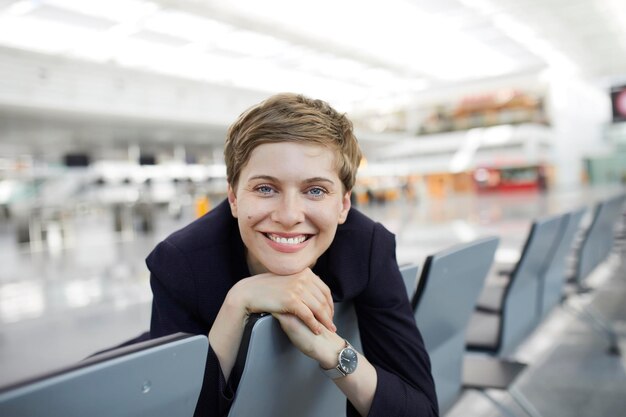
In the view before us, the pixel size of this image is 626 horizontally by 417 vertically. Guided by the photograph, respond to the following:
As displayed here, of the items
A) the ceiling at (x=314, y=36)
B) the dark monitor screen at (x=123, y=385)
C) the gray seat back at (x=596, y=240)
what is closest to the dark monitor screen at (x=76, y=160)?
the ceiling at (x=314, y=36)

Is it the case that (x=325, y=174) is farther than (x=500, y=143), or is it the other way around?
(x=500, y=143)

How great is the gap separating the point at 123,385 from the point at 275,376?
1.16ft

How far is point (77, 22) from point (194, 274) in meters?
13.8

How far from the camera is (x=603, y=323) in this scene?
3246 mm

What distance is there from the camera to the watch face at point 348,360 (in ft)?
3.28

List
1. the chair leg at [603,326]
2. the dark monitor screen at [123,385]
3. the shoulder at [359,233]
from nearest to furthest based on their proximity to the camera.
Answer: the dark monitor screen at [123,385] → the shoulder at [359,233] → the chair leg at [603,326]

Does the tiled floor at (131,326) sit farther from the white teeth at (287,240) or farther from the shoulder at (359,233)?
the shoulder at (359,233)

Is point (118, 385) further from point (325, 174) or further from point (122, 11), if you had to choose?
point (122, 11)

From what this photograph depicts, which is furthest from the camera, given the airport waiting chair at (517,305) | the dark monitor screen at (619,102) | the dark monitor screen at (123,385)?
the dark monitor screen at (619,102)

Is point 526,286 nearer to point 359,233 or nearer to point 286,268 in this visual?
point 359,233

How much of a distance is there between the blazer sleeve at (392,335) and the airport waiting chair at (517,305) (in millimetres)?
1222

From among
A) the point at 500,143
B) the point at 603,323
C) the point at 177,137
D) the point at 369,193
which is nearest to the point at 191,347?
the point at 603,323

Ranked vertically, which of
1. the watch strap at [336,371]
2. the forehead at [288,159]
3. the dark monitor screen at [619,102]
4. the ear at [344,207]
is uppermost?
the dark monitor screen at [619,102]

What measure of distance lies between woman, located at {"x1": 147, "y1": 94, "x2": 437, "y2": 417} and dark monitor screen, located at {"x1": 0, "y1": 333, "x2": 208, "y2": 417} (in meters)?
0.23
